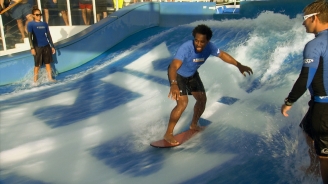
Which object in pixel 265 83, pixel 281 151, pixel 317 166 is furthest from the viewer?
pixel 265 83

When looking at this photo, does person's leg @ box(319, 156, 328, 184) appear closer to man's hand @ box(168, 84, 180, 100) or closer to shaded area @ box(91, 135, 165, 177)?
man's hand @ box(168, 84, 180, 100)

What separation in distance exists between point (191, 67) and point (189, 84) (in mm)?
212

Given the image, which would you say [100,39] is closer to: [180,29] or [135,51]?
[135,51]

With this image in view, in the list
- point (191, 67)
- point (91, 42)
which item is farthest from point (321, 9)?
point (91, 42)

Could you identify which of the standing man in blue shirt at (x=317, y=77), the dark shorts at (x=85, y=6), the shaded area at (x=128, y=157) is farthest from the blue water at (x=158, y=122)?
the dark shorts at (x=85, y=6)

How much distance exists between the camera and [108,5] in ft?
37.3

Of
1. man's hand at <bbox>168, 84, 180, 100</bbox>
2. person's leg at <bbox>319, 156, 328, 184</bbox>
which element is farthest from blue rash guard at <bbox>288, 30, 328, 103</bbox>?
man's hand at <bbox>168, 84, 180, 100</bbox>

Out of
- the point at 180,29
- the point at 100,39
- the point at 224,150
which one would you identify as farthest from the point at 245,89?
the point at 100,39

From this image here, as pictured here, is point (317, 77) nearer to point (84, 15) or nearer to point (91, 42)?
point (91, 42)

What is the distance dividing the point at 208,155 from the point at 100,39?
612 cm

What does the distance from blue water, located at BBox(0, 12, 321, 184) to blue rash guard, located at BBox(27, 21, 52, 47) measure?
0.86 meters

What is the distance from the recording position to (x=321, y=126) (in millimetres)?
2391

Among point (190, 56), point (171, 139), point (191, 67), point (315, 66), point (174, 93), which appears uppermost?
point (315, 66)

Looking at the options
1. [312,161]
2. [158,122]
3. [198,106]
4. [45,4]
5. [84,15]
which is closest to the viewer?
[312,161]
